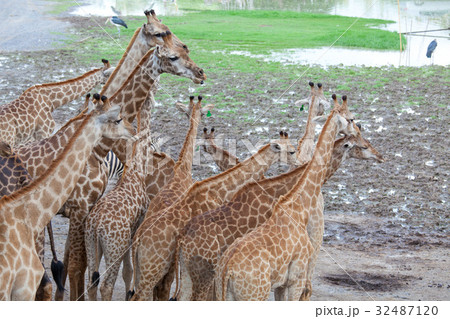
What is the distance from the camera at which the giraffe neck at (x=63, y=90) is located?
31.1 ft

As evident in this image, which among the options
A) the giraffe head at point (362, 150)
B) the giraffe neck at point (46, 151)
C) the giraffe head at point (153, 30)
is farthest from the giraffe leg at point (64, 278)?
the giraffe head at point (362, 150)

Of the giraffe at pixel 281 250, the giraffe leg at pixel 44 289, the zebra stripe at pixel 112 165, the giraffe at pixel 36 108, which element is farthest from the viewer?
the zebra stripe at pixel 112 165

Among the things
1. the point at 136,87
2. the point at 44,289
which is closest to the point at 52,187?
the point at 44,289

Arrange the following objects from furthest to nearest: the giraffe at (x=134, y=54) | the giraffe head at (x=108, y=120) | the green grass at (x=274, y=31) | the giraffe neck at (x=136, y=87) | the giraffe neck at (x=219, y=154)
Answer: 1. the green grass at (x=274, y=31)
2. the giraffe neck at (x=219, y=154)
3. the giraffe at (x=134, y=54)
4. the giraffe neck at (x=136, y=87)
5. the giraffe head at (x=108, y=120)

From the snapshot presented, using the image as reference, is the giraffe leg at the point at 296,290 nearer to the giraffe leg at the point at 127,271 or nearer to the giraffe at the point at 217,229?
the giraffe at the point at 217,229

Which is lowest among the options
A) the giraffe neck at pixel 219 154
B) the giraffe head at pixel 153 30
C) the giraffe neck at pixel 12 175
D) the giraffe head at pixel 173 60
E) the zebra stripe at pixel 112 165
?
the zebra stripe at pixel 112 165

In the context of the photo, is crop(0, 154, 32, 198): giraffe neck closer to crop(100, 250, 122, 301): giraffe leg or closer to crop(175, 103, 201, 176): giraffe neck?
crop(100, 250, 122, 301): giraffe leg

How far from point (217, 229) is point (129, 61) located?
3.19 m

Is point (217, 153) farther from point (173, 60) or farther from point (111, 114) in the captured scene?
point (111, 114)

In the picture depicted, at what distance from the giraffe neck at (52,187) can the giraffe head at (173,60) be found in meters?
2.23

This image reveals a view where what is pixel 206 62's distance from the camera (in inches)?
784

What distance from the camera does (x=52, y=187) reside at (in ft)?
17.7

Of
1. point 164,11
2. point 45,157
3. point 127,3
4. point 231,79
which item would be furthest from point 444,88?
point 127,3
